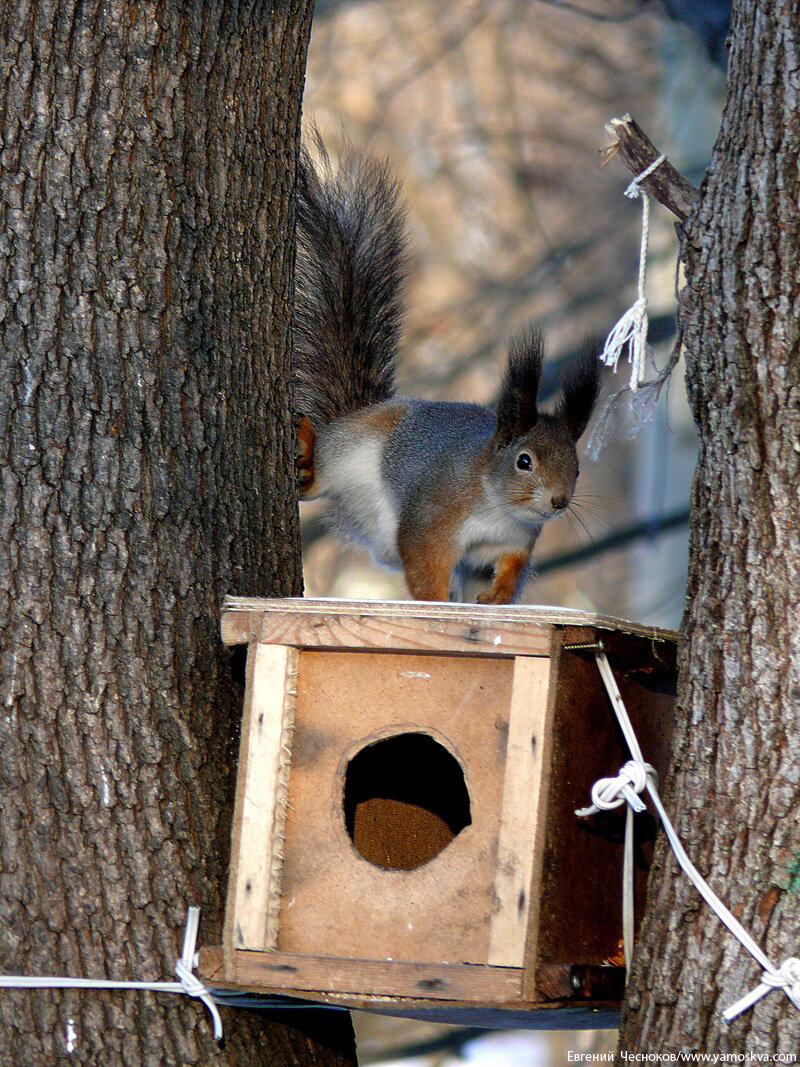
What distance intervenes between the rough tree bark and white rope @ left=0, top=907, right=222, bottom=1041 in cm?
1

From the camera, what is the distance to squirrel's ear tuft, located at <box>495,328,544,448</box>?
2.13 m

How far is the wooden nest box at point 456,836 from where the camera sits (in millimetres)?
1380

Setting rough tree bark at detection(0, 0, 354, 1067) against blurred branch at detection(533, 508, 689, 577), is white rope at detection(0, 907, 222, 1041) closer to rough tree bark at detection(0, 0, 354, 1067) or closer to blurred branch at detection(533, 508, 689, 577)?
rough tree bark at detection(0, 0, 354, 1067)

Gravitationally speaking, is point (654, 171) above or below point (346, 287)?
below

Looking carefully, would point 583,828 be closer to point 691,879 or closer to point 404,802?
point 691,879

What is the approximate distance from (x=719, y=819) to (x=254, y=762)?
0.55 m

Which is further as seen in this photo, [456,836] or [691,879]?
[456,836]

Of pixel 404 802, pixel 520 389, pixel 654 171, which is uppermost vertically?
pixel 654 171

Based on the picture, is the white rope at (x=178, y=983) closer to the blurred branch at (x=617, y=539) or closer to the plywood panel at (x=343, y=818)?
the plywood panel at (x=343, y=818)

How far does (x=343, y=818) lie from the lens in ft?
4.97

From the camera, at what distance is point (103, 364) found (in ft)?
5.26

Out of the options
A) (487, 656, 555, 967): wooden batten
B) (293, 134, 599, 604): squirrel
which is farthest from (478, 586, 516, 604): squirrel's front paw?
(487, 656, 555, 967): wooden batten

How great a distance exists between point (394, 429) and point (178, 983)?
1276 millimetres

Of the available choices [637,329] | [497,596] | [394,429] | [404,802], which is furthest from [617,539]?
[637,329]
